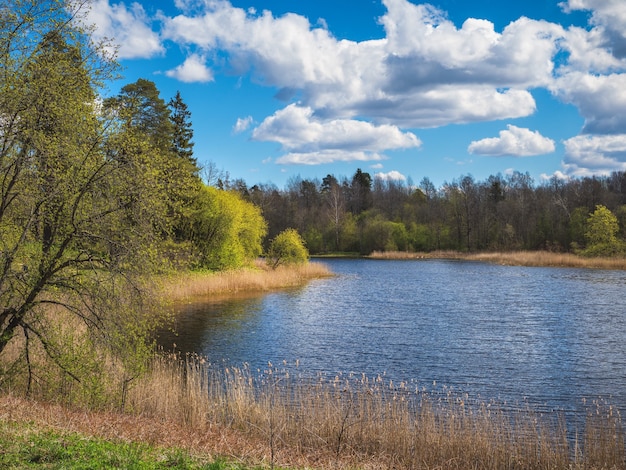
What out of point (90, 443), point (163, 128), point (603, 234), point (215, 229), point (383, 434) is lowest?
point (383, 434)

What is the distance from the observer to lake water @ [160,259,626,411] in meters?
17.4

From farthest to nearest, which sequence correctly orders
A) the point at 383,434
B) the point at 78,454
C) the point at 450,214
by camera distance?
the point at 450,214 < the point at 383,434 < the point at 78,454

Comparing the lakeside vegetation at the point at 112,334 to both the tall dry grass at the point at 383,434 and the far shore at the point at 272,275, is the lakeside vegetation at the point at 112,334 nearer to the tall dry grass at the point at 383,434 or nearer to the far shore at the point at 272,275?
the tall dry grass at the point at 383,434

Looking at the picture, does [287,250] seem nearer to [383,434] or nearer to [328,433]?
[328,433]

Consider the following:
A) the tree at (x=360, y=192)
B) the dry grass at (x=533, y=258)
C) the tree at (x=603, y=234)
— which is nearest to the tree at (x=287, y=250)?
the dry grass at (x=533, y=258)

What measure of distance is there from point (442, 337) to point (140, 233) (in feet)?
51.9

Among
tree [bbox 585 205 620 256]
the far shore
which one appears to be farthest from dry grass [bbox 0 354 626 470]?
tree [bbox 585 205 620 256]

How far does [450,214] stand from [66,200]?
93.4m

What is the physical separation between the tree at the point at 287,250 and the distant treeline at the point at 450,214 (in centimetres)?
3436

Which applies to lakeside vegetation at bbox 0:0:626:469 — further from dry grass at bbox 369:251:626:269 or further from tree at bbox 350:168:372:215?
tree at bbox 350:168:372:215

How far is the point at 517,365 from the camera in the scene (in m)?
19.3

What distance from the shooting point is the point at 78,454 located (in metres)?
7.65

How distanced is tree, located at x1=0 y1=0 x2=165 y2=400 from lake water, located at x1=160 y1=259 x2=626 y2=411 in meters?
7.65

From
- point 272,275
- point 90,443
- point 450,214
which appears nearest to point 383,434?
point 90,443
